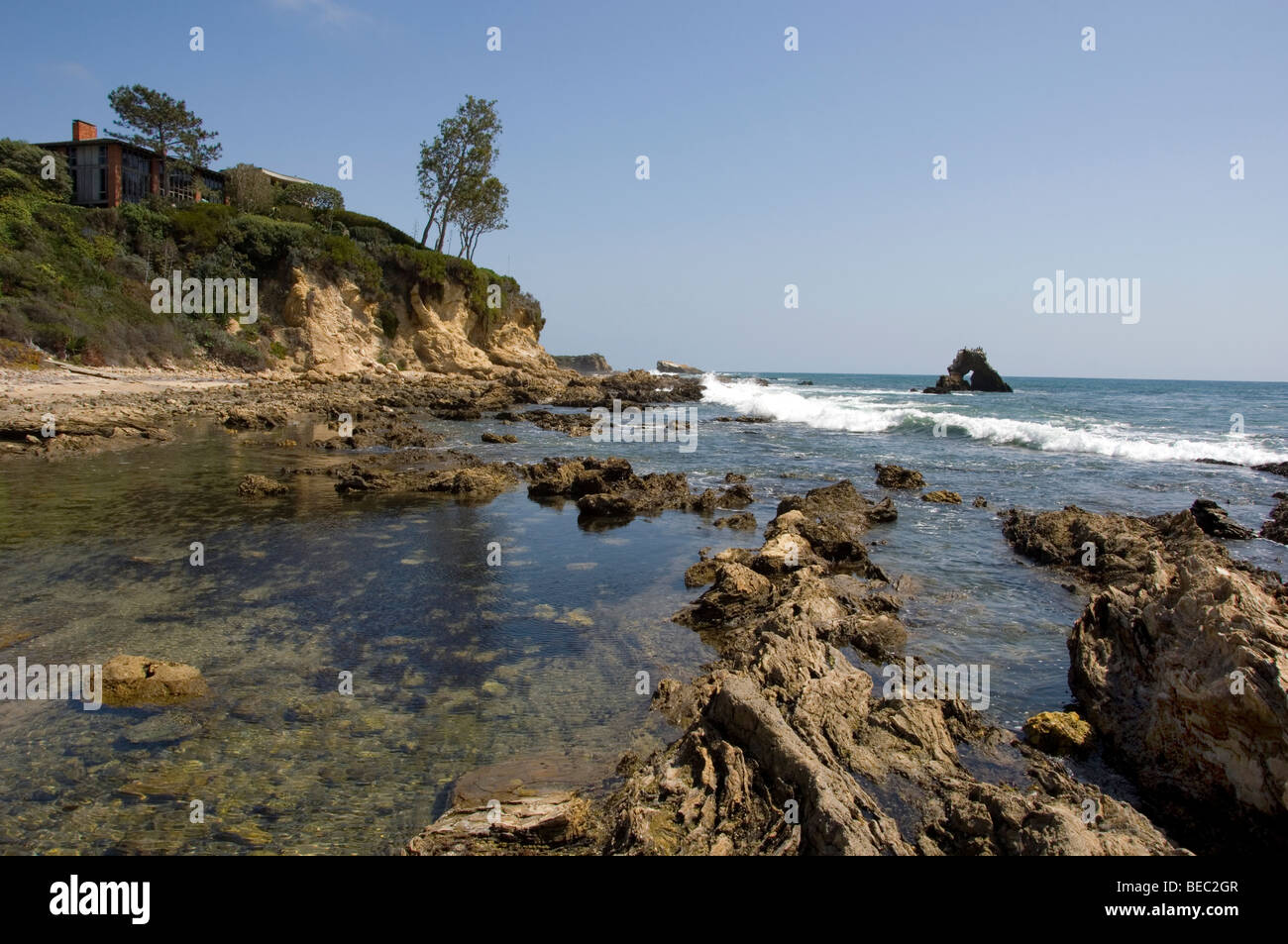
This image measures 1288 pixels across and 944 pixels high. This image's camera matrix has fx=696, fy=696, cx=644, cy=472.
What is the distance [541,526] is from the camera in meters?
12.0

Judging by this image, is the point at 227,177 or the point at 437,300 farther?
the point at 437,300

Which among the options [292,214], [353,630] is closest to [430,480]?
[353,630]

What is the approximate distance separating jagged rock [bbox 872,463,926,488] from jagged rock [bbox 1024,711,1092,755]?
464 inches

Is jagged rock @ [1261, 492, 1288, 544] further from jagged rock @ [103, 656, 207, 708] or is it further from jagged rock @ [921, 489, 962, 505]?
jagged rock @ [103, 656, 207, 708]

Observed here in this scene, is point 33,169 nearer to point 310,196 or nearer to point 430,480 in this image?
point 310,196

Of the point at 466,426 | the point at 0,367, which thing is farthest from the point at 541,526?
the point at 0,367

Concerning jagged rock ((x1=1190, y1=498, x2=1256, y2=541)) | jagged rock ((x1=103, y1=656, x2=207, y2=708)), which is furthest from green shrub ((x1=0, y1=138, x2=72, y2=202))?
jagged rock ((x1=1190, y1=498, x2=1256, y2=541))

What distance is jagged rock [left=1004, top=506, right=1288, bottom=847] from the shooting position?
3975 millimetres

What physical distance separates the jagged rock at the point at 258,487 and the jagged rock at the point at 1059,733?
12663 millimetres

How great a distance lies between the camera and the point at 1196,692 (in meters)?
4.46

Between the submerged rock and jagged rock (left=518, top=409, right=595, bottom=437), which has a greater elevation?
jagged rock (left=518, top=409, right=595, bottom=437)

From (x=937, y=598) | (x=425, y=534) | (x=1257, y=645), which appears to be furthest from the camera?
(x=425, y=534)
